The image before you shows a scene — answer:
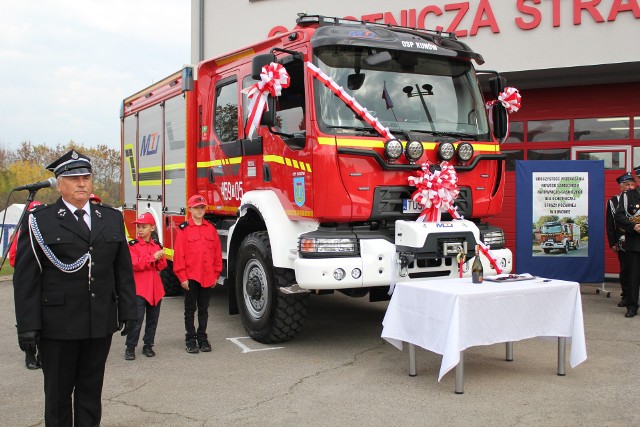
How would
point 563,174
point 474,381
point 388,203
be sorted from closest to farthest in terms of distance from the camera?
point 474,381 → point 388,203 → point 563,174

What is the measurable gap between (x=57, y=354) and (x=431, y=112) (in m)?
4.36

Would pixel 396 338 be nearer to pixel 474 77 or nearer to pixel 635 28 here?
pixel 474 77

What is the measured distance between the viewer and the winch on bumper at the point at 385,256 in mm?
5930

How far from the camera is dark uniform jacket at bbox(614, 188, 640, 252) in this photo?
833 centimetres

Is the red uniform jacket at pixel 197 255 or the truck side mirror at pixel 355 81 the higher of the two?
the truck side mirror at pixel 355 81

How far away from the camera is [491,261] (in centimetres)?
655

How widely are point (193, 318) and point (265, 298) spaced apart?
77cm

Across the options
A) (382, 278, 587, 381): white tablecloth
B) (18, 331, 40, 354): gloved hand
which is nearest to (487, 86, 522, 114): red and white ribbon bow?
(382, 278, 587, 381): white tablecloth

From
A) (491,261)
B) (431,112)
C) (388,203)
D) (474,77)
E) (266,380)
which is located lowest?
(266,380)

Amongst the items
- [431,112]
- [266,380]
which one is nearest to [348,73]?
[431,112]

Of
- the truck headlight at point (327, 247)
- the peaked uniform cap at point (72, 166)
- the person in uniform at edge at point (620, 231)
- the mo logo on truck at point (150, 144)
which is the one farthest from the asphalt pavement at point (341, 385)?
the mo logo on truck at point (150, 144)

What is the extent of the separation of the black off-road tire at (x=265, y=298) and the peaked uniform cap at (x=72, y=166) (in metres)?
2.96

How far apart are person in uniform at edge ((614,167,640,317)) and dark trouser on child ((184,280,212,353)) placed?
208 inches

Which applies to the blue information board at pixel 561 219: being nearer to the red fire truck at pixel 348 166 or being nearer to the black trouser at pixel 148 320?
the red fire truck at pixel 348 166
